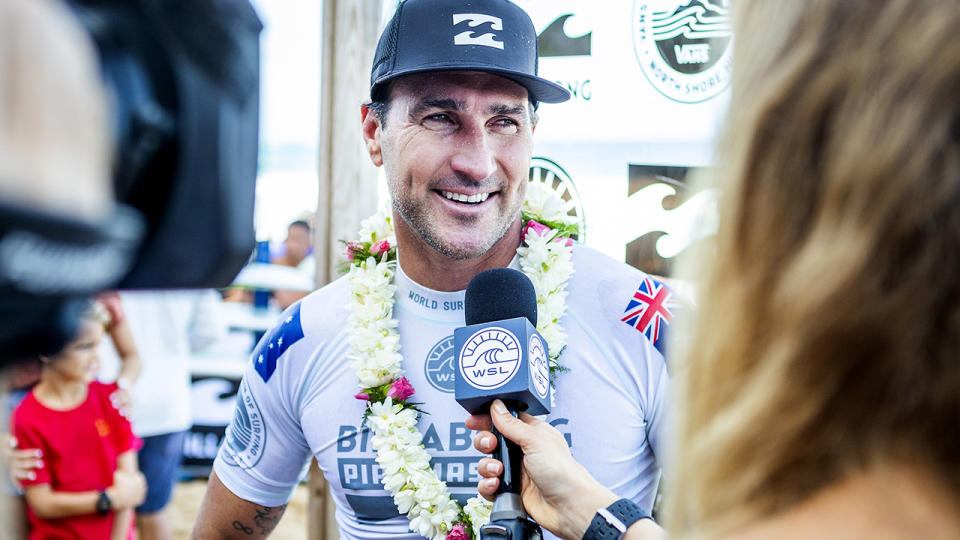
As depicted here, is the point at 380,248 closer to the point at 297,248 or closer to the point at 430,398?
the point at 430,398

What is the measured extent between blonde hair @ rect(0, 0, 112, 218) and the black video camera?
2 centimetres

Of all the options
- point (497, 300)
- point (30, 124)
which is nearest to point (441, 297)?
point (497, 300)

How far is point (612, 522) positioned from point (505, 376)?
349mm

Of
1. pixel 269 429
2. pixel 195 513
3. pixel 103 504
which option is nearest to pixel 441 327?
pixel 269 429

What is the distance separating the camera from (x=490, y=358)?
4.98 ft

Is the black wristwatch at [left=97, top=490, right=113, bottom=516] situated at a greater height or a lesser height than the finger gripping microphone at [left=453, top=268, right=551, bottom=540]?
lesser

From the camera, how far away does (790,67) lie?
2.16 feet

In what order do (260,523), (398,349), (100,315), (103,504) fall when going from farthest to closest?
(100,315)
(103,504)
(260,523)
(398,349)

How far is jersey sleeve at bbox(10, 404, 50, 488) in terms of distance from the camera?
3.24m

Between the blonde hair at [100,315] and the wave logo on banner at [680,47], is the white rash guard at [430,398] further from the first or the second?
the blonde hair at [100,315]

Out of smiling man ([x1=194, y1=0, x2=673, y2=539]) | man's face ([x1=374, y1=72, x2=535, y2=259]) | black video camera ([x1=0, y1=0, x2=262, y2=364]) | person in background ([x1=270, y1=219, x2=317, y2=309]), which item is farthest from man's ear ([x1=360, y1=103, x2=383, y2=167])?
person in background ([x1=270, y1=219, x2=317, y2=309])

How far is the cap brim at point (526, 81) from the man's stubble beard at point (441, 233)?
303mm

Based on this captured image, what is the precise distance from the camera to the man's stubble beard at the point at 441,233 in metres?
2.02

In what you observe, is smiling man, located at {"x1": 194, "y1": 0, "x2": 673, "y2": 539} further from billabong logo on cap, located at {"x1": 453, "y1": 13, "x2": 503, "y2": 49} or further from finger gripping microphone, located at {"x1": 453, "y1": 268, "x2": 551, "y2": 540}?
finger gripping microphone, located at {"x1": 453, "y1": 268, "x2": 551, "y2": 540}
